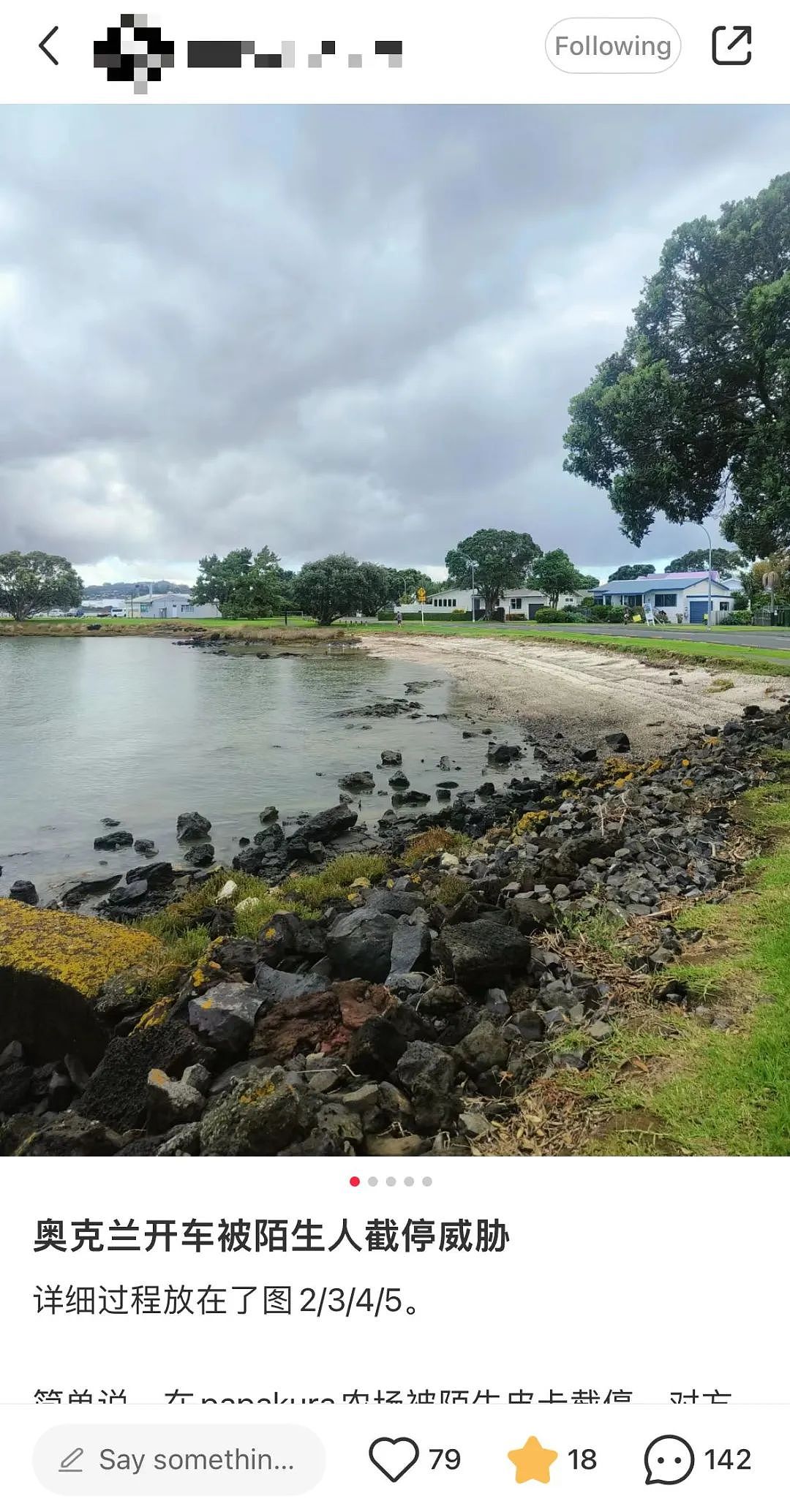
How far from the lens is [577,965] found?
5266 mm

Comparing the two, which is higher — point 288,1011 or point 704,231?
point 704,231

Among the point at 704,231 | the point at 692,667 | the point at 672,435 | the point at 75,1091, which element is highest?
the point at 704,231

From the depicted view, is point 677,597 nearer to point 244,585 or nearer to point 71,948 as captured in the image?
point 244,585

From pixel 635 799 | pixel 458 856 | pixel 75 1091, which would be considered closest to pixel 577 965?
pixel 75 1091

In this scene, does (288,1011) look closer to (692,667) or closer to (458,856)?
(458,856)

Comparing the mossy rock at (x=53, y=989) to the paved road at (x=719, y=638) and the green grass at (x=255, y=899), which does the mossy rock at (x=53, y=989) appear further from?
the paved road at (x=719, y=638)

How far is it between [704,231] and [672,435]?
3509mm

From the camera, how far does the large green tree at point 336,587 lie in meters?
97.9

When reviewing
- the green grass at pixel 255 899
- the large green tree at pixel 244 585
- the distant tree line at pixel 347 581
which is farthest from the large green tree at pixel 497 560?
the green grass at pixel 255 899

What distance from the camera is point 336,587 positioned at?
9781 cm

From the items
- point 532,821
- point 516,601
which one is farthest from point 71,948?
point 516,601

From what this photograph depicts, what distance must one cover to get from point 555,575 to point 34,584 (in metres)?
79.2

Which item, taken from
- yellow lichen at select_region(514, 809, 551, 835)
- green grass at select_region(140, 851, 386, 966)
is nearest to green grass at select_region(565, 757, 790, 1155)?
green grass at select_region(140, 851, 386, 966)

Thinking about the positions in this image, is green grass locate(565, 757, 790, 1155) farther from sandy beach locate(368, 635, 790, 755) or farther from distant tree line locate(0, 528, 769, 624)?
distant tree line locate(0, 528, 769, 624)
